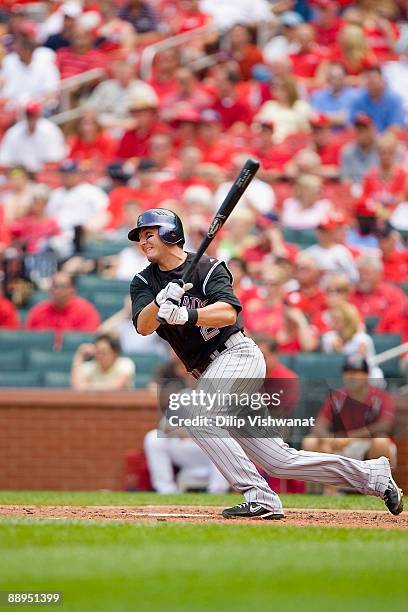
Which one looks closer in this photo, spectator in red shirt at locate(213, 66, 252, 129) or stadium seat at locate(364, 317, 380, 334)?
stadium seat at locate(364, 317, 380, 334)

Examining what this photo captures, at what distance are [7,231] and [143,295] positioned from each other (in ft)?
24.9

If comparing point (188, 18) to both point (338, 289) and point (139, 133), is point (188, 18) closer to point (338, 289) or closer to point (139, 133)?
point (139, 133)

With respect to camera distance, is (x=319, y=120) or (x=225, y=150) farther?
(x=319, y=120)

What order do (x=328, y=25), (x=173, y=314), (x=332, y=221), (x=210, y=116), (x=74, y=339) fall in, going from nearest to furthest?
(x=173, y=314), (x=74, y=339), (x=332, y=221), (x=210, y=116), (x=328, y=25)

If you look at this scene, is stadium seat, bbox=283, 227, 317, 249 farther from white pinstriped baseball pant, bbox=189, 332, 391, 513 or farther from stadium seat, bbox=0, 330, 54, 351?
white pinstriped baseball pant, bbox=189, 332, 391, 513

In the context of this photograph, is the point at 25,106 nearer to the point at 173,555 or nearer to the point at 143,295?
the point at 143,295

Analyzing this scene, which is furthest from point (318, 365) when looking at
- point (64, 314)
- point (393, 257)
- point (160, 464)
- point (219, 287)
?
point (219, 287)

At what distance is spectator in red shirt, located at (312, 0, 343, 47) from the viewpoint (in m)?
17.9

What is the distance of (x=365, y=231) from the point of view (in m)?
14.3

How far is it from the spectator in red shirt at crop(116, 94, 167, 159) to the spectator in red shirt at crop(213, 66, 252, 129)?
0.89 m

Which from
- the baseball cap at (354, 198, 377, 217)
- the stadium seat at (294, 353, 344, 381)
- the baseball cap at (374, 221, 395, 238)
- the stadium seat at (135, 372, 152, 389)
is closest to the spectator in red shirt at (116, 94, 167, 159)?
the baseball cap at (354, 198, 377, 217)

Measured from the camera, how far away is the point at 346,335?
12.2 m

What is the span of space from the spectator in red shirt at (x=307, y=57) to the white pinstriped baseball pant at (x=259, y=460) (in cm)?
1028

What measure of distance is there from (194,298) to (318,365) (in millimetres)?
4852
